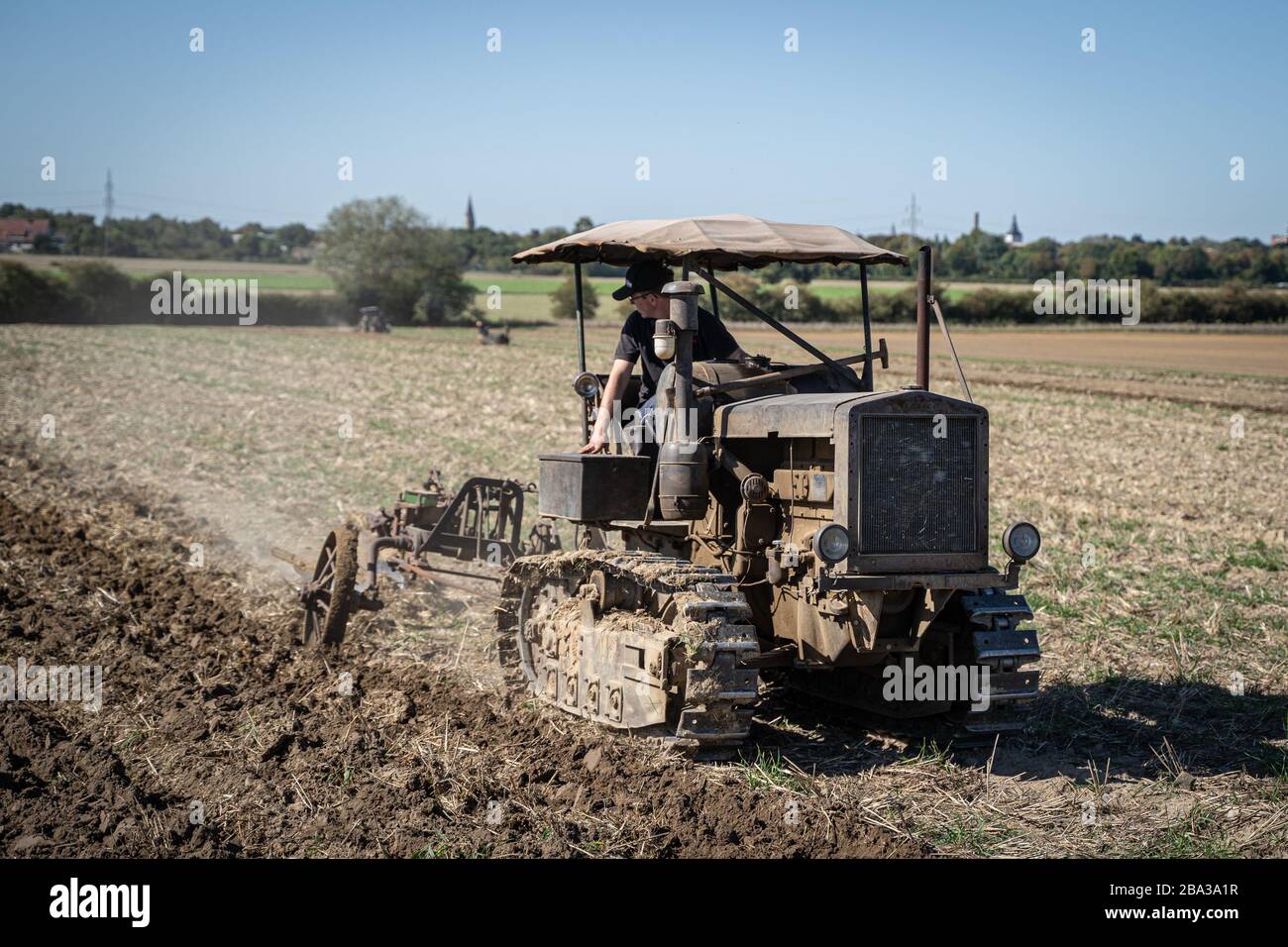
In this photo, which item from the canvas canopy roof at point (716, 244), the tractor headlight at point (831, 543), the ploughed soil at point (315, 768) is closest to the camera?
the ploughed soil at point (315, 768)

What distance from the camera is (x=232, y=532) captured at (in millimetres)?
13000

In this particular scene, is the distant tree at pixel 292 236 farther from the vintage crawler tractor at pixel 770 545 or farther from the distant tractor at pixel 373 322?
the vintage crawler tractor at pixel 770 545

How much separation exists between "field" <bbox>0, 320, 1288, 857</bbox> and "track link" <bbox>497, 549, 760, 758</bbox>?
0.78 ft

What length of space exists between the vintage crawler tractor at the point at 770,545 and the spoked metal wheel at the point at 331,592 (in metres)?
1.67

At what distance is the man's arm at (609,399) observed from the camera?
7.57 m

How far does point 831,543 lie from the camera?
19.8ft

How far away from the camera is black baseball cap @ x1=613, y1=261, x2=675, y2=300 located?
302 inches

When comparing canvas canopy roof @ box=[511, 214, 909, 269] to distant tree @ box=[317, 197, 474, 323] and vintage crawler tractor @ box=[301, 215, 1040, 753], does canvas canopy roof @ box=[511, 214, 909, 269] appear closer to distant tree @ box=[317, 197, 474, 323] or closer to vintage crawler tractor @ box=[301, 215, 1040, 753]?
vintage crawler tractor @ box=[301, 215, 1040, 753]

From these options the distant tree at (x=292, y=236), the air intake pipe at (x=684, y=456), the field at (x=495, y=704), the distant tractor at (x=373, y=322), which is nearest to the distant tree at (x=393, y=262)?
the distant tractor at (x=373, y=322)

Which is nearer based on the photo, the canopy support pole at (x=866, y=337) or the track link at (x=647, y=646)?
the track link at (x=647, y=646)

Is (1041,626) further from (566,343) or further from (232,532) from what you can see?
(566,343)

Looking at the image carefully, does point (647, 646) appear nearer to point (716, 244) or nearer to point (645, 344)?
point (645, 344)

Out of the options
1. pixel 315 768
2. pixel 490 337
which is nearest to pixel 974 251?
pixel 490 337

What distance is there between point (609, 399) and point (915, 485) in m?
2.20
